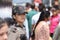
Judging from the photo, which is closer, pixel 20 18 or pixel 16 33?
pixel 16 33

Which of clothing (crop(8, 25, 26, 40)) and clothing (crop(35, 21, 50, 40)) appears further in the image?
clothing (crop(35, 21, 50, 40))

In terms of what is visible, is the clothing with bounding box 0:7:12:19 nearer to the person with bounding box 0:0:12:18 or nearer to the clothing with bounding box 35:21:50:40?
the person with bounding box 0:0:12:18

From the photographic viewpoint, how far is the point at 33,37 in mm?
5184

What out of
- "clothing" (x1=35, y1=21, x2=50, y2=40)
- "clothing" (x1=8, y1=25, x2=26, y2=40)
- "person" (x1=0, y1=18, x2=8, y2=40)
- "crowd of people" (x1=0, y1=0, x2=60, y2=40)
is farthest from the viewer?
"clothing" (x1=35, y1=21, x2=50, y2=40)

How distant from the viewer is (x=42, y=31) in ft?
15.7

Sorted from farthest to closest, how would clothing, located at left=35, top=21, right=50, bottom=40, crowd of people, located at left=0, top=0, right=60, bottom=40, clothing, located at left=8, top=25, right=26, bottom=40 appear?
clothing, located at left=35, top=21, right=50, bottom=40 → clothing, located at left=8, top=25, right=26, bottom=40 → crowd of people, located at left=0, top=0, right=60, bottom=40

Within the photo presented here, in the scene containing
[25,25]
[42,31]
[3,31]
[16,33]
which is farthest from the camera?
[25,25]

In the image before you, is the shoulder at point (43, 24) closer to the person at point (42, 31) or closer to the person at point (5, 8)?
the person at point (42, 31)

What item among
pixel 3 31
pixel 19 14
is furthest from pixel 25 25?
pixel 3 31

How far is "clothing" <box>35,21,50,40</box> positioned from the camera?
477 centimetres

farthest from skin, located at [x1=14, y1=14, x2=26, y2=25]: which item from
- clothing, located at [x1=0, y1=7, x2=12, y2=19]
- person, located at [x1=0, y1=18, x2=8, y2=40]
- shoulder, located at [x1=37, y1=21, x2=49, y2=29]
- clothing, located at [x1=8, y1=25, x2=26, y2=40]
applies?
person, located at [x1=0, y1=18, x2=8, y2=40]

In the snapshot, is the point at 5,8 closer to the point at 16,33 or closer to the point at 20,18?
the point at 16,33

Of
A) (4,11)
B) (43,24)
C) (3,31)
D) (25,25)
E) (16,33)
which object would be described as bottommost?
(25,25)

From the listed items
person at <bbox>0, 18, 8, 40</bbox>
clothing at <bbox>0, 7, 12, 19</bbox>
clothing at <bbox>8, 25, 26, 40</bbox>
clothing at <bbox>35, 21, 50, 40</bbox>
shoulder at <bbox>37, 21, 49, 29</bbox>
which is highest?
clothing at <bbox>0, 7, 12, 19</bbox>
